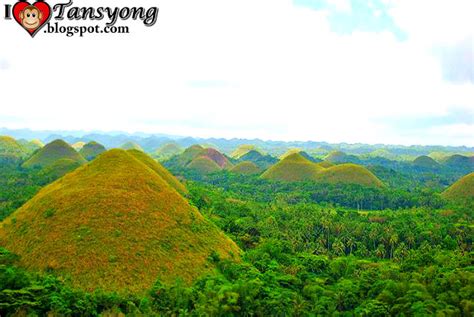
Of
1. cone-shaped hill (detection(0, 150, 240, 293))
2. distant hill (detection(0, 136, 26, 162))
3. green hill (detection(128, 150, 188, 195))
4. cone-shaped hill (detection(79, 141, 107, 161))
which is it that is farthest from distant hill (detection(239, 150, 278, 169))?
cone-shaped hill (detection(0, 150, 240, 293))

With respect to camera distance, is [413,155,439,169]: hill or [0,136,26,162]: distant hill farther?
[413,155,439,169]: hill

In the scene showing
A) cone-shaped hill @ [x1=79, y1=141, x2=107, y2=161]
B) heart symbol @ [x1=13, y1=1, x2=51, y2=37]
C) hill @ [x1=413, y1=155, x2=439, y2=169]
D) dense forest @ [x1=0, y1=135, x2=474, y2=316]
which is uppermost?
heart symbol @ [x1=13, y1=1, x2=51, y2=37]

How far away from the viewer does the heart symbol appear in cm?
2814

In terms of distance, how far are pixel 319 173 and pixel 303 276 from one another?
69.1m

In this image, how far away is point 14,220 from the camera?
3134 cm

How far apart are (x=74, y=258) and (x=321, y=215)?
1482 inches

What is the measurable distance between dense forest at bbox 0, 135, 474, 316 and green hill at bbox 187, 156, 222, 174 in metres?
60.8

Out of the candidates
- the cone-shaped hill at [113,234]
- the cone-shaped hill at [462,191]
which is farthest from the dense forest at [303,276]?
the cone-shaped hill at [462,191]

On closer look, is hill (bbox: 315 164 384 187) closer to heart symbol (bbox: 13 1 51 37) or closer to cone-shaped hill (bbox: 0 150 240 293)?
cone-shaped hill (bbox: 0 150 240 293)

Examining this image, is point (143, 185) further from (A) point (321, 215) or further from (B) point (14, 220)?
(A) point (321, 215)

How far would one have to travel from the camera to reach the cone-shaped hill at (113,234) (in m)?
24.9

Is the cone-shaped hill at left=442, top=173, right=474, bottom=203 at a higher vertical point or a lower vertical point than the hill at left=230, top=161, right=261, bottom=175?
higher

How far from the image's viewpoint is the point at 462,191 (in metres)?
75.6

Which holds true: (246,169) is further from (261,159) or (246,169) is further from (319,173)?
(261,159)
